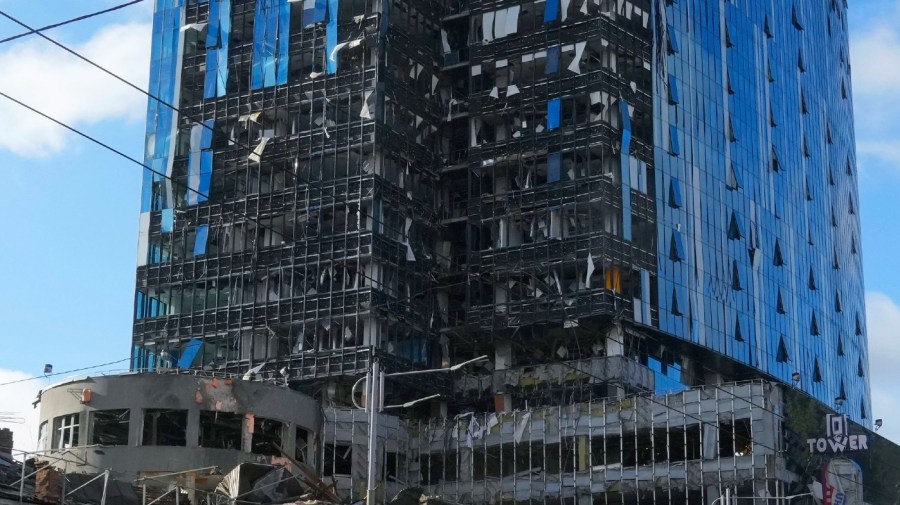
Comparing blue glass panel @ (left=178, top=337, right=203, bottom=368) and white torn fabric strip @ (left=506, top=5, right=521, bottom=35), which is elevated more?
white torn fabric strip @ (left=506, top=5, right=521, bottom=35)

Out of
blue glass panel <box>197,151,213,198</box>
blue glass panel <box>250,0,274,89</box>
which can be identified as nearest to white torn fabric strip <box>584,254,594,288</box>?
blue glass panel <box>250,0,274,89</box>

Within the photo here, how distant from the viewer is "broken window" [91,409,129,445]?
7812 cm


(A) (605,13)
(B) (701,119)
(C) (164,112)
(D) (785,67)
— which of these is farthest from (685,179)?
(C) (164,112)

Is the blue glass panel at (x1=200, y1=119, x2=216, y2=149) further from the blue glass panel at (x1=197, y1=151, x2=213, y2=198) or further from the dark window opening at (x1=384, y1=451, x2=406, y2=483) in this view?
the dark window opening at (x1=384, y1=451, x2=406, y2=483)

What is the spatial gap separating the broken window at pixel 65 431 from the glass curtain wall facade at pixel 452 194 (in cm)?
2918

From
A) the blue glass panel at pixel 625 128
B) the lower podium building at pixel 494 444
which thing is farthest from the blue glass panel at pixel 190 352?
the blue glass panel at pixel 625 128

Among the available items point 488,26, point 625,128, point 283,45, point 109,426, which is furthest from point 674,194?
point 109,426

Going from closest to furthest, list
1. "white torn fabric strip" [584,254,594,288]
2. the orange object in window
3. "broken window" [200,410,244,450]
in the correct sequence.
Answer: "broken window" [200,410,244,450], the orange object in window, "white torn fabric strip" [584,254,594,288]

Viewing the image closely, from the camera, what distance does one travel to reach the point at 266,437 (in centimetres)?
8075

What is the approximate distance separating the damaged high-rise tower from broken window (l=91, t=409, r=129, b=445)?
2544cm

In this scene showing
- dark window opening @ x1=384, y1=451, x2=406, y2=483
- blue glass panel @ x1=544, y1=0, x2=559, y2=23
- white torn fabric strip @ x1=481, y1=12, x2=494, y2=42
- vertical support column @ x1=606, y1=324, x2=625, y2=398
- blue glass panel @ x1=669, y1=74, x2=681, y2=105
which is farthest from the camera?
white torn fabric strip @ x1=481, y1=12, x2=494, y2=42

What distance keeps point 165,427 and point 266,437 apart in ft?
17.5

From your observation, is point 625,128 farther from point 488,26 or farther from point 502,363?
point 502,363

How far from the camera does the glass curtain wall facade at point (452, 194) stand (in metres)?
108
